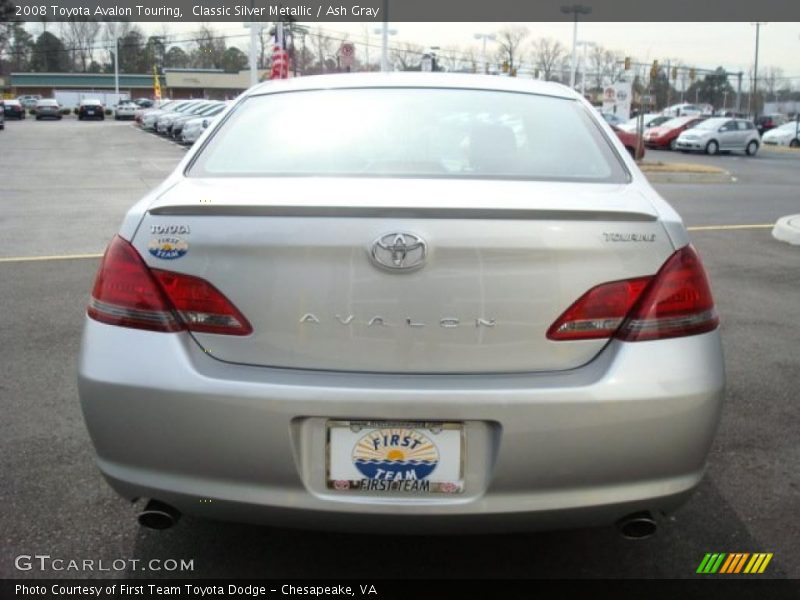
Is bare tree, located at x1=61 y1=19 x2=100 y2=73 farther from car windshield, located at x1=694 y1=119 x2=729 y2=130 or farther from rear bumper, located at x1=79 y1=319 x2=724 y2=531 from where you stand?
rear bumper, located at x1=79 y1=319 x2=724 y2=531

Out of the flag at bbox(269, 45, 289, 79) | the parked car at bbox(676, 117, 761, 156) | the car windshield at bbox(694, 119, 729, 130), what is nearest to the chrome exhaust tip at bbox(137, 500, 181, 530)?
the flag at bbox(269, 45, 289, 79)

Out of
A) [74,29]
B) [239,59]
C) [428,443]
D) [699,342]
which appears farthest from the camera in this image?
[239,59]

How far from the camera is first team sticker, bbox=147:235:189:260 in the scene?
2.21 meters

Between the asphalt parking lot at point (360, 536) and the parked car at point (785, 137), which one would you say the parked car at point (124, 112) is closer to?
the parked car at point (785, 137)

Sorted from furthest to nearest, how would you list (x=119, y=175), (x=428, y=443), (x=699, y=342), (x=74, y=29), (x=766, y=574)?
1. (x=74, y=29)
2. (x=119, y=175)
3. (x=766, y=574)
4. (x=699, y=342)
5. (x=428, y=443)

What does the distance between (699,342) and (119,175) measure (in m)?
17.4

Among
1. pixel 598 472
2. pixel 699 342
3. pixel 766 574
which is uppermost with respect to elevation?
pixel 699 342

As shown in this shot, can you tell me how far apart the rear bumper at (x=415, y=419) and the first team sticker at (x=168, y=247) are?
0.74ft

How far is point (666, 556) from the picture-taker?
109 inches

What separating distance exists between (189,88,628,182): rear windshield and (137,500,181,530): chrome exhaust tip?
106cm

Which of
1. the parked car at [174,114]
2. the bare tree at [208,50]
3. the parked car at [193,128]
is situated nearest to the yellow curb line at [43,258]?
the parked car at [193,128]

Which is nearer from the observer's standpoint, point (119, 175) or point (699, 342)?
point (699, 342)

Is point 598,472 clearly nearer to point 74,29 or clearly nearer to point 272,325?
point 272,325

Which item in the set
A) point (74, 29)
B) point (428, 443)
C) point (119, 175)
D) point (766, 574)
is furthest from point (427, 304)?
point (74, 29)
